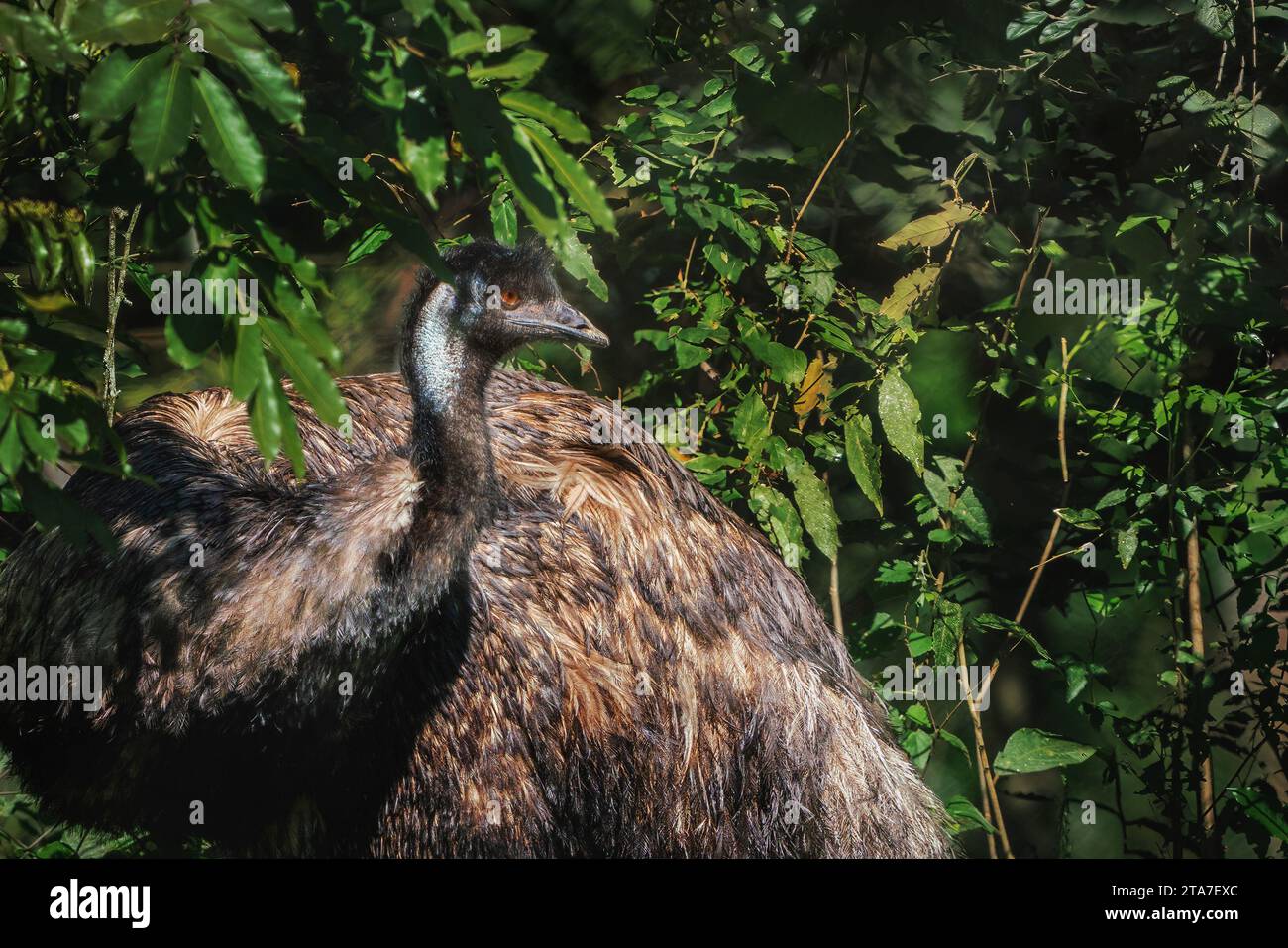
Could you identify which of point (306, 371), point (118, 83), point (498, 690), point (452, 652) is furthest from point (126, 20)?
point (498, 690)

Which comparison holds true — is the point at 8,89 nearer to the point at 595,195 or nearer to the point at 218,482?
the point at 218,482

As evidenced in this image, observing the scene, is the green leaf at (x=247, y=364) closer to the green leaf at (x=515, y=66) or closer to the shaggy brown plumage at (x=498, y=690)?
the green leaf at (x=515, y=66)

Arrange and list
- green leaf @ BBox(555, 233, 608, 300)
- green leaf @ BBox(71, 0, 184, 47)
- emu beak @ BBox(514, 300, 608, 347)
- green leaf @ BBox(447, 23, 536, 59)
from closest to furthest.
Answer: green leaf @ BBox(71, 0, 184, 47)
green leaf @ BBox(447, 23, 536, 59)
emu beak @ BBox(514, 300, 608, 347)
green leaf @ BBox(555, 233, 608, 300)

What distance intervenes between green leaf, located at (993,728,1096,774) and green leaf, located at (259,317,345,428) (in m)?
2.46

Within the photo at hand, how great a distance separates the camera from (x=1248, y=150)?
384 cm

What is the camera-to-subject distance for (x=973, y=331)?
4137 millimetres

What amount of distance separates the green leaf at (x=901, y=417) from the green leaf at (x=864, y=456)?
0.06 m

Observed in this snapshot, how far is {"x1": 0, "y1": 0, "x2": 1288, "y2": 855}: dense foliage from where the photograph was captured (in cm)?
384

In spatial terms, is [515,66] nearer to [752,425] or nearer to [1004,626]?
[752,425]

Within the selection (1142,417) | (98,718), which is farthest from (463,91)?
(1142,417)

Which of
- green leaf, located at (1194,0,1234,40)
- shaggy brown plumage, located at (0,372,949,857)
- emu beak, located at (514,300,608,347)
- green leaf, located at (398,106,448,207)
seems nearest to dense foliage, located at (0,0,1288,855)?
green leaf, located at (1194,0,1234,40)

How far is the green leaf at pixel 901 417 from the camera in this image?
3895 mm

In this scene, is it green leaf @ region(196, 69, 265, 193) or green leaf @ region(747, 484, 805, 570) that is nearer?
green leaf @ region(196, 69, 265, 193)

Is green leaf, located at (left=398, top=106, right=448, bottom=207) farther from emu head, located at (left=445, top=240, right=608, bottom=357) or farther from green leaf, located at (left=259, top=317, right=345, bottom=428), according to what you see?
emu head, located at (left=445, top=240, right=608, bottom=357)
